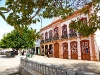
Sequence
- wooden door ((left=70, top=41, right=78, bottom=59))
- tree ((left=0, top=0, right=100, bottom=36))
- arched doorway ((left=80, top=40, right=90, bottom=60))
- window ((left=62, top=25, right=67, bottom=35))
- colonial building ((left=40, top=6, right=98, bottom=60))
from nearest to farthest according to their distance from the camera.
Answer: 1. tree ((left=0, top=0, right=100, bottom=36))
2. colonial building ((left=40, top=6, right=98, bottom=60))
3. arched doorway ((left=80, top=40, right=90, bottom=60))
4. wooden door ((left=70, top=41, right=78, bottom=59))
5. window ((left=62, top=25, right=67, bottom=35))

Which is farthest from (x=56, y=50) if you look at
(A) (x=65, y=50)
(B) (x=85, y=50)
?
(B) (x=85, y=50)

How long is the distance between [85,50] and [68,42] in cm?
426

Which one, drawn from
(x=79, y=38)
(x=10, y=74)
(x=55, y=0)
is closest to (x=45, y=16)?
(x=55, y=0)

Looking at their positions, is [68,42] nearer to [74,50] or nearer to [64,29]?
[74,50]

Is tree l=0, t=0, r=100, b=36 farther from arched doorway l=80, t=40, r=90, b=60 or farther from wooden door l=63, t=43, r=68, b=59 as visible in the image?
wooden door l=63, t=43, r=68, b=59

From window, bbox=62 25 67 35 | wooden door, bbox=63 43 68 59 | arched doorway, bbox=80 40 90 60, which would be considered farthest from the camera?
window, bbox=62 25 67 35

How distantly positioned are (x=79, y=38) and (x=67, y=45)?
370 centimetres

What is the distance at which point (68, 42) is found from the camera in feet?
85.3

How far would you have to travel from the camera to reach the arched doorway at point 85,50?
→ 2178cm

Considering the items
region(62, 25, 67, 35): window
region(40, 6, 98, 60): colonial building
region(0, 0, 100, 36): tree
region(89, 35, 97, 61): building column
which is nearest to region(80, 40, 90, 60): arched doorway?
region(40, 6, 98, 60): colonial building

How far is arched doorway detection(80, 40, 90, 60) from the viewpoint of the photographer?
71.5ft

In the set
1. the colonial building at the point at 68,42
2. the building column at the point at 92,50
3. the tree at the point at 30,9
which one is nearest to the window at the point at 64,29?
the colonial building at the point at 68,42

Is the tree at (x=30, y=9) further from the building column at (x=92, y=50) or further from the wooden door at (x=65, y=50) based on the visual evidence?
the wooden door at (x=65, y=50)

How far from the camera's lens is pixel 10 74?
13.6 meters
